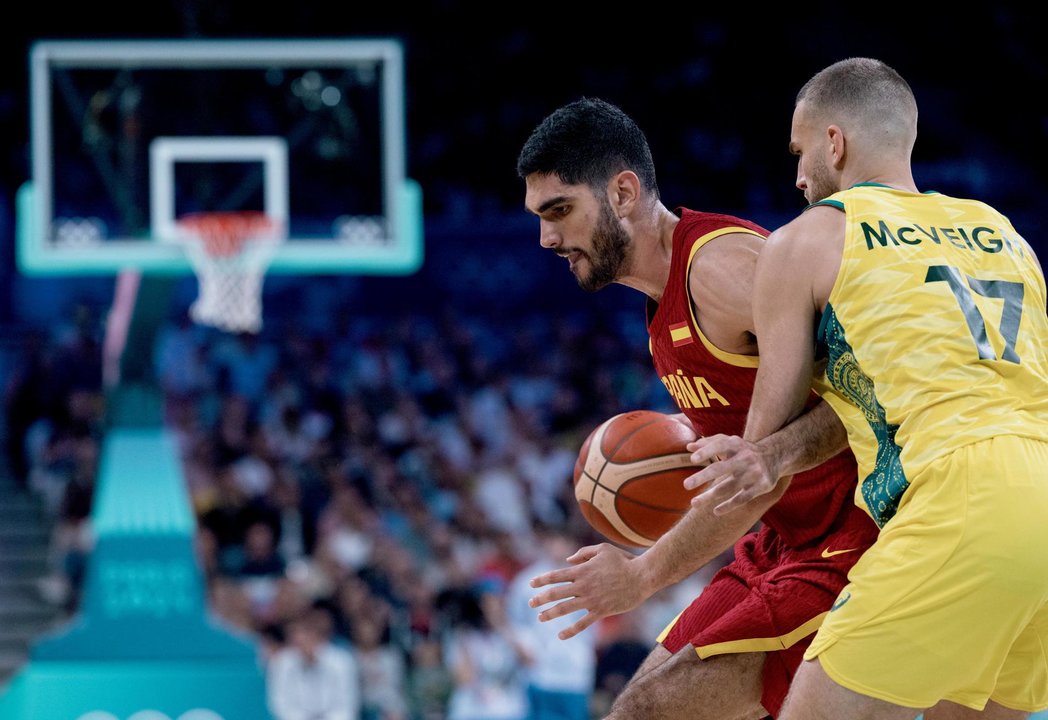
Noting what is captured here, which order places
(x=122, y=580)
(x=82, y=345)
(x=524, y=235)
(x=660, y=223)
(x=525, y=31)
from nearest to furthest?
(x=660, y=223)
(x=122, y=580)
(x=82, y=345)
(x=524, y=235)
(x=525, y=31)

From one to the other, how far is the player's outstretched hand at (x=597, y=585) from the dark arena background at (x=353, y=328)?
173 inches

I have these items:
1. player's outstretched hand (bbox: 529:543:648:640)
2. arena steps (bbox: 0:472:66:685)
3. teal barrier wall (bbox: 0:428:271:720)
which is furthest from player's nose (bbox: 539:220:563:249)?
arena steps (bbox: 0:472:66:685)

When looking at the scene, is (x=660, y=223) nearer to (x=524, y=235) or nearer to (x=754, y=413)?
(x=754, y=413)

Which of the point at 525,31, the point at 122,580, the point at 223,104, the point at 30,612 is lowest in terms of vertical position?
the point at 30,612

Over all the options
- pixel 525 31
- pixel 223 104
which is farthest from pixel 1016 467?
pixel 525 31

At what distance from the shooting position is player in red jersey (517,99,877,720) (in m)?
3.32

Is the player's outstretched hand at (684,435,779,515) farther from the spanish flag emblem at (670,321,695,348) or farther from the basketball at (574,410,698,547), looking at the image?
the basketball at (574,410,698,547)

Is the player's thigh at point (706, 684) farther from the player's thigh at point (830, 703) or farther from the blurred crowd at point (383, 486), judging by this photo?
the blurred crowd at point (383, 486)

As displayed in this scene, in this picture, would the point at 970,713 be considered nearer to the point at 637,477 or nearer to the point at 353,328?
the point at 637,477

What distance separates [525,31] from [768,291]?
14.9 metres

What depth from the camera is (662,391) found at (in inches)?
542

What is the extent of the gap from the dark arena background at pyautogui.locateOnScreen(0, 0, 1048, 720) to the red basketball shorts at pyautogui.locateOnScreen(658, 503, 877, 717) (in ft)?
14.0

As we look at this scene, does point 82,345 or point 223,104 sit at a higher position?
point 223,104

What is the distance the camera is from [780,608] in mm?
3432
